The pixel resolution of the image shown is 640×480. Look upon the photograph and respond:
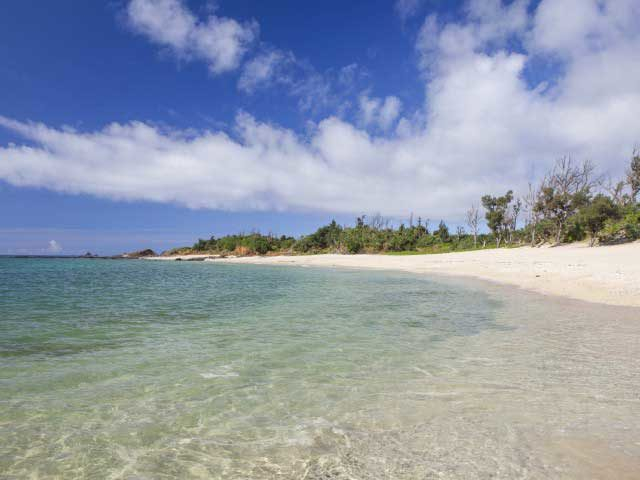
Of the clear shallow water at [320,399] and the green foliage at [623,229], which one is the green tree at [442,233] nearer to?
the green foliage at [623,229]

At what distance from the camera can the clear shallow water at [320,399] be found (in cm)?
372

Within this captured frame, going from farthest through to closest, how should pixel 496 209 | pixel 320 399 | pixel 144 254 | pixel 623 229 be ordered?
pixel 144 254 < pixel 496 209 < pixel 623 229 < pixel 320 399

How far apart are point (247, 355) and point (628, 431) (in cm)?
633

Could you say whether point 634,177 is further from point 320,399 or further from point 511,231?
point 320,399

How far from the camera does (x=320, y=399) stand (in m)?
5.37

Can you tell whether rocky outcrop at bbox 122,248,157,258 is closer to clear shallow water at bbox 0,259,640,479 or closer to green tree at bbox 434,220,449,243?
green tree at bbox 434,220,449,243

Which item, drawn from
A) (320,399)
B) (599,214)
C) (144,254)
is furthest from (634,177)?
(144,254)

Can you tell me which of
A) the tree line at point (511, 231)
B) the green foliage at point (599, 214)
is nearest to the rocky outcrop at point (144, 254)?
the tree line at point (511, 231)

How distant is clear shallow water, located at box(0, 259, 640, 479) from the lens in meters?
3.72

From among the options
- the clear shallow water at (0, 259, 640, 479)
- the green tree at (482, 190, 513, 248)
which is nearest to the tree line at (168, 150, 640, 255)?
the green tree at (482, 190, 513, 248)

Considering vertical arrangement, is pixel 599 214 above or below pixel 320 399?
above

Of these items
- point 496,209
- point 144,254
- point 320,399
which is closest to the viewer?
point 320,399

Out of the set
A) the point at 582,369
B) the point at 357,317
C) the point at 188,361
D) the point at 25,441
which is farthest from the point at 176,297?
the point at 582,369

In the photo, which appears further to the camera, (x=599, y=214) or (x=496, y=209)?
(x=496, y=209)
